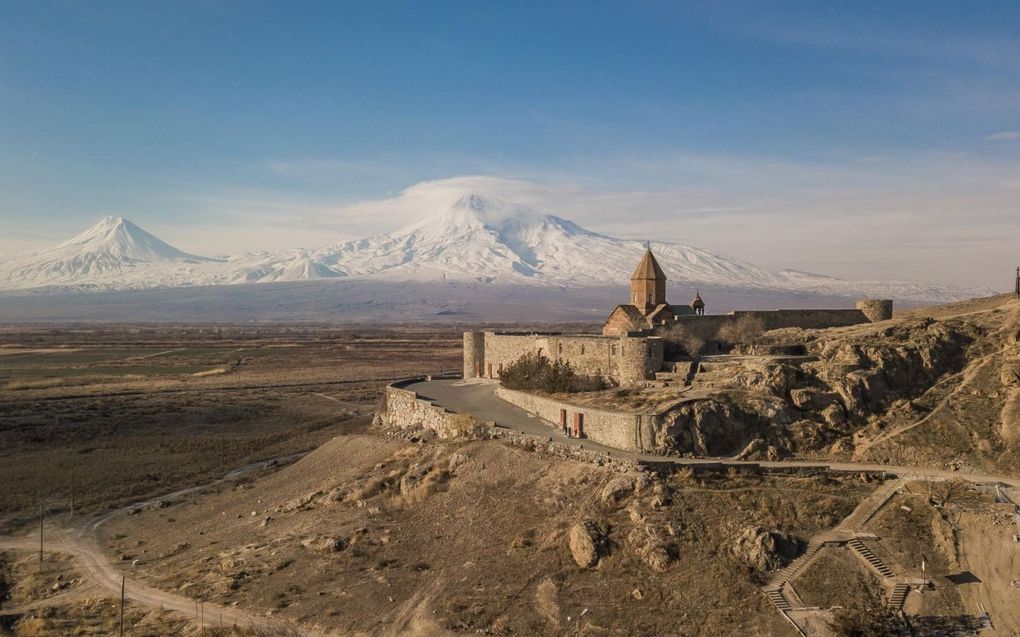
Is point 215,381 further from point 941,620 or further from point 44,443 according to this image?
point 941,620

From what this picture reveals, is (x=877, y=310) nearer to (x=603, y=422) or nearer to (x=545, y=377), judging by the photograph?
(x=545, y=377)

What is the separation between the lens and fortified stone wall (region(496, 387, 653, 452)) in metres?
24.6

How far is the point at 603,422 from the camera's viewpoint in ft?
84.7

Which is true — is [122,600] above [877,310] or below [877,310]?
below

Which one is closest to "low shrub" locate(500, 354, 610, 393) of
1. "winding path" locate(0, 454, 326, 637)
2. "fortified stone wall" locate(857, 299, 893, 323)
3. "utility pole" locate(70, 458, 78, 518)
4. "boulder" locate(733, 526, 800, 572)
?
"boulder" locate(733, 526, 800, 572)

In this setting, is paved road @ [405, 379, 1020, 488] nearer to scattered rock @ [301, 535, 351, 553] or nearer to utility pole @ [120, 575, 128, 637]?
scattered rock @ [301, 535, 351, 553]

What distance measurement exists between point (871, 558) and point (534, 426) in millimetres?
12611

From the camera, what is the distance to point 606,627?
1772 cm

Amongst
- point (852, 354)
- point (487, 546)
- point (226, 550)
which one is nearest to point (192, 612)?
point (226, 550)

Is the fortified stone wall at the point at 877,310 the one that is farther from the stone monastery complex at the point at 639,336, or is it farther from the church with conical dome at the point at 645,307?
the church with conical dome at the point at 645,307

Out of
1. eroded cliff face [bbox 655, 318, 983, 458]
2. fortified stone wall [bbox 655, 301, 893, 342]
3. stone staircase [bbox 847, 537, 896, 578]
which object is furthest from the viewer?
fortified stone wall [bbox 655, 301, 893, 342]

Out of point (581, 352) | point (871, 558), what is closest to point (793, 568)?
point (871, 558)

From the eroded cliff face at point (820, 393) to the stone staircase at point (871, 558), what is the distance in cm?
495

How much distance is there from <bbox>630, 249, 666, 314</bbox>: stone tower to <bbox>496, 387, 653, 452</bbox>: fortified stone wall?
36.2 feet
